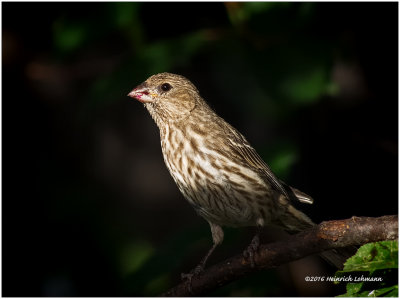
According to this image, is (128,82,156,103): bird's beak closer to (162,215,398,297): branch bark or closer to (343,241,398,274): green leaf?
(162,215,398,297): branch bark

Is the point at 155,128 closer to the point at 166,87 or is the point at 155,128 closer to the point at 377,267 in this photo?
the point at 166,87

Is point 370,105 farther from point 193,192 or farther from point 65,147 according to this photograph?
point 65,147

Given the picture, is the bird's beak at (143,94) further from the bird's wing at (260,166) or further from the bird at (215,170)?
the bird's wing at (260,166)

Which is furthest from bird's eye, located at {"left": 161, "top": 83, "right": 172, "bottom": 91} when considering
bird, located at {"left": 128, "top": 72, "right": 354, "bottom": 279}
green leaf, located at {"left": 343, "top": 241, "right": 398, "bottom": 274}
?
green leaf, located at {"left": 343, "top": 241, "right": 398, "bottom": 274}

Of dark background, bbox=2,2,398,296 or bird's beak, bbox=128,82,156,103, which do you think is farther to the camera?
dark background, bbox=2,2,398,296

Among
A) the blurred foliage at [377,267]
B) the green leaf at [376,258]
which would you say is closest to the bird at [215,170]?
the blurred foliage at [377,267]

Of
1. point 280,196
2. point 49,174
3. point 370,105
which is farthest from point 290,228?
point 49,174

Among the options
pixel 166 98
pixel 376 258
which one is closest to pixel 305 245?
pixel 376 258
